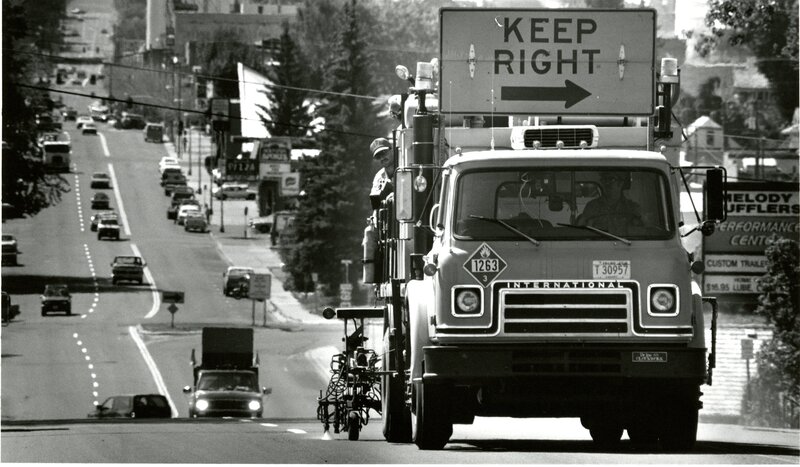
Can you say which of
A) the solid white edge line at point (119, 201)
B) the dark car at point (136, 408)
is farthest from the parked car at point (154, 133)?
the dark car at point (136, 408)

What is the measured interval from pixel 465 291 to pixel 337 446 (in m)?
6.62

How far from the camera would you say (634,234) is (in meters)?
15.1

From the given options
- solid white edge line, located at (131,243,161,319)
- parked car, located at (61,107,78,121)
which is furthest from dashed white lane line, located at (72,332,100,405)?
parked car, located at (61,107,78,121)

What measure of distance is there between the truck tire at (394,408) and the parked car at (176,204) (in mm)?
96619

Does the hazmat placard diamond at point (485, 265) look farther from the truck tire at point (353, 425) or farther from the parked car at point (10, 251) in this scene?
the parked car at point (10, 251)

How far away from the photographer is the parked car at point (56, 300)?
7975 centimetres

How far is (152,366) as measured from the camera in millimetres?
Answer: 64688

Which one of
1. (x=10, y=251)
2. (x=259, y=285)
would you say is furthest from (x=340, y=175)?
(x=259, y=285)

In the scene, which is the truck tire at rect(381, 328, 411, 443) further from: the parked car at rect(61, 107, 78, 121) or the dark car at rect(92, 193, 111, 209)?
the parked car at rect(61, 107, 78, 121)

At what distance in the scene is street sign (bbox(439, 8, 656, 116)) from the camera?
16.7 metres

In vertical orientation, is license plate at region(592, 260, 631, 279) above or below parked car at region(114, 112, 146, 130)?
below

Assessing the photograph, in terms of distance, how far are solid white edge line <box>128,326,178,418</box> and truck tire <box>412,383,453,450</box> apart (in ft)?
115

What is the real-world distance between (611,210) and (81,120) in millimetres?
148411

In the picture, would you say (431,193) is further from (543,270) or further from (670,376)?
(670,376)
